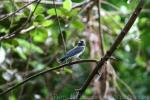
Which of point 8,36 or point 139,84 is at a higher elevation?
point 8,36

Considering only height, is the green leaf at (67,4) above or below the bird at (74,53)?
above

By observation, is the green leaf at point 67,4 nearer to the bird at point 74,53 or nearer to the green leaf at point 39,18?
the green leaf at point 39,18

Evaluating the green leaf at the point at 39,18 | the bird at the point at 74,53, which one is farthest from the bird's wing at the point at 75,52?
the green leaf at the point at 39,18

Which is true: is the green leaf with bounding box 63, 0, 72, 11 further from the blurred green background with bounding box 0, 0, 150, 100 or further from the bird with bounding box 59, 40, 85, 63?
the bird with bounding box 59, 40, 85, 63

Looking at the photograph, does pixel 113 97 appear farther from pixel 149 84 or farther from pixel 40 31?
pixel 149 84

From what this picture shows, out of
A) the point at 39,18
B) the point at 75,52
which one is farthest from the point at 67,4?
the point at 75,52

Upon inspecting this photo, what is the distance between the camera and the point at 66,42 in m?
2.32

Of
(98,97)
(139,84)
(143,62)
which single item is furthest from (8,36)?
(139,84)

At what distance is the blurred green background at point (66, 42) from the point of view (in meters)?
1.91

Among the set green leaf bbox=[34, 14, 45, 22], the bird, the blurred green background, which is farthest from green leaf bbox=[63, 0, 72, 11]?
the bird

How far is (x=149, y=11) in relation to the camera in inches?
97.7

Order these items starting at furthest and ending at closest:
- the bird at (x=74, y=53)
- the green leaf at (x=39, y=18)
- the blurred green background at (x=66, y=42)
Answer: the blurred green background at (x=66, y=42)
the green leaf at (x=39, y=18)
the bird at (x=74, y=53)

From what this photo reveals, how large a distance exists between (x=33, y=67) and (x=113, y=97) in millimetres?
637

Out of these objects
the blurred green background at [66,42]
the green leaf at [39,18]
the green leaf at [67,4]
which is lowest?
the blurred green background at [66,42]
